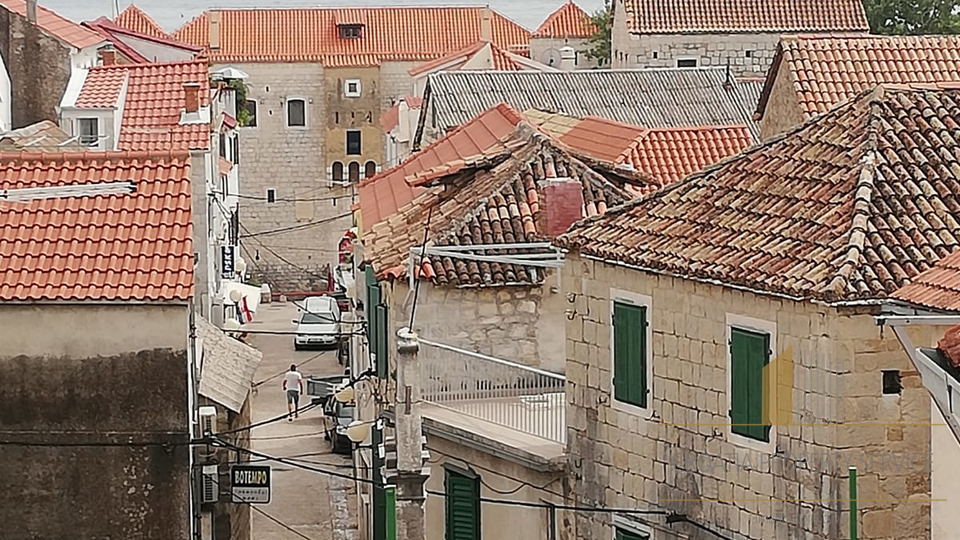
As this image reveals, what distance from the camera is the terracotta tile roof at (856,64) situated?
3416cm

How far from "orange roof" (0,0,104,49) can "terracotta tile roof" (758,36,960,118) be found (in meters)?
15.5

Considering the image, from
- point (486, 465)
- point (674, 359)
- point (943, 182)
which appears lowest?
point (486, 465)

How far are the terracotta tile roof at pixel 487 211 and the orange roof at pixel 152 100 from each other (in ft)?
37.1

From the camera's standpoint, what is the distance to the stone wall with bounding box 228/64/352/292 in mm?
85062

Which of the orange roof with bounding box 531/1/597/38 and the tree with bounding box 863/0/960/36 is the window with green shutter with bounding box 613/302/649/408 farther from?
the orange roof with bounding box 531/1/597/38

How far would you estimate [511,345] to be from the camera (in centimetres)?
2706

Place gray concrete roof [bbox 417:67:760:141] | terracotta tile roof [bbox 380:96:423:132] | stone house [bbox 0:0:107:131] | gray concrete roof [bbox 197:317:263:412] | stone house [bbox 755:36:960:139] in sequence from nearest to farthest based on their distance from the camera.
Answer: gray concrete roof [bbox 197:317:263:412] < stone house [bbox 755:36:960:139] < stone house [bbox 0:0:107:131] < gray concrete roof [bbox 417:67:760:141] < terracotta tile roof [bbox 380:96:423:132]

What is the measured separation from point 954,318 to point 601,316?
6.80m

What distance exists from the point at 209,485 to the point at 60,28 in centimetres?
2108

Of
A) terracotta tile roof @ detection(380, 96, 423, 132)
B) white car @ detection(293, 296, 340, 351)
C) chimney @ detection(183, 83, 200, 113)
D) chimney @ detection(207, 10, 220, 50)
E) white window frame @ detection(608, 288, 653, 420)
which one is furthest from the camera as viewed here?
chimney @ detection(207, 10, 220, 50)

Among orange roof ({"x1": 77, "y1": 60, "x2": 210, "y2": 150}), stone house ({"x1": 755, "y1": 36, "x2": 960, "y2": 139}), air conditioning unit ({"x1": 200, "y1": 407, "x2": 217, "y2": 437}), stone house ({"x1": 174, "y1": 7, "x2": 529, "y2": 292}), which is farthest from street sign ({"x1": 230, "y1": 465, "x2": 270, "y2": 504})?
stone house ({"x1": 174, "y1": 7, "x2": 529, "y2": 292})

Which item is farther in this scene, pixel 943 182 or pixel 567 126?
pixel 567 126

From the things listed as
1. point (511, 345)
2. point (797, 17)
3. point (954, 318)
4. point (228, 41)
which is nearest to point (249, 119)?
point (228, 41)

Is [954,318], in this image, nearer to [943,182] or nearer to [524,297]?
[943,182]
